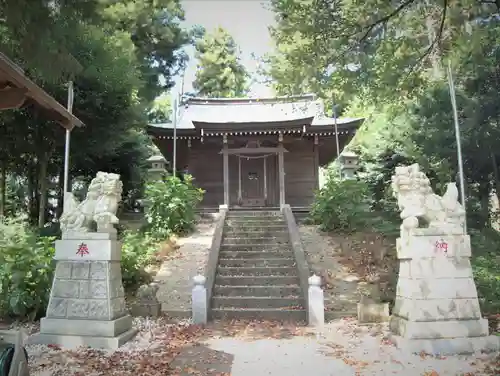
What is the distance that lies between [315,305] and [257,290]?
1.65 m

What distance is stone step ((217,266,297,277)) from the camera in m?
9.02

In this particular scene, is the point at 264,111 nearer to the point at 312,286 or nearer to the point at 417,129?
the point at 417,129

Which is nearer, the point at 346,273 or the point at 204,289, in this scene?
the point at 204,289

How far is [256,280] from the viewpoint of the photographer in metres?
8.70

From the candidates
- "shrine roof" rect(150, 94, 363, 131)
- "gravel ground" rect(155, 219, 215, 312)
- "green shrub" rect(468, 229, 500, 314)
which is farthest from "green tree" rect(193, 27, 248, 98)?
"green shrub" rect(468, 229, 500, 314)

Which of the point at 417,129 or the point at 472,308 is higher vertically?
the point at 417,129

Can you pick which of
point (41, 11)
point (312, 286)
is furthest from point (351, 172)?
point (41, 11)

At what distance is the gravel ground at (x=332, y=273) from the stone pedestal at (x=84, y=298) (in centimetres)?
388

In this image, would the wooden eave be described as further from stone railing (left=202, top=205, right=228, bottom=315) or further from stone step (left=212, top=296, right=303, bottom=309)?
stone step (left=212, top=296, right=303, bottom=309)

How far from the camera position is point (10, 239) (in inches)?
372

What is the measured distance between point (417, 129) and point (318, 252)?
221 inches

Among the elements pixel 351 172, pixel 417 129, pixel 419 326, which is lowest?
pixel 419 326

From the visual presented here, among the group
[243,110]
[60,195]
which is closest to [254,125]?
[243,110]

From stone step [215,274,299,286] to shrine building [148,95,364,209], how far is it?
20.0 ft
